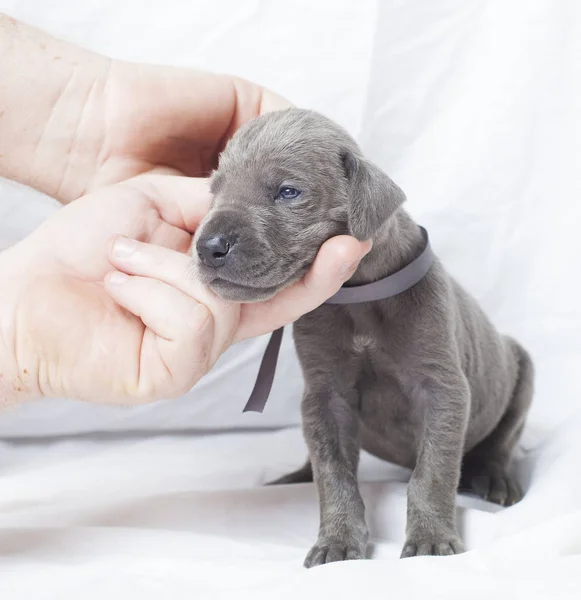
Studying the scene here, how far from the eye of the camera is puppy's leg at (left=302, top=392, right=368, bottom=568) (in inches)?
99.2

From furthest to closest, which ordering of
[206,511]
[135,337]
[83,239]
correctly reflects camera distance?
[206,511] → [83,239] → [135,337]

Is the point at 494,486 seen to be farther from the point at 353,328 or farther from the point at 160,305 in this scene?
the point at 160,305

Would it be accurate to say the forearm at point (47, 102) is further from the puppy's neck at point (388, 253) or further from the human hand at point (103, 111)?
the puppy's neck at point (388, 253)

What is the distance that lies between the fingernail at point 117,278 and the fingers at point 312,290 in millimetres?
318

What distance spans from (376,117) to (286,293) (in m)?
1.88

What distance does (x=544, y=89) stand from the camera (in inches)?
158

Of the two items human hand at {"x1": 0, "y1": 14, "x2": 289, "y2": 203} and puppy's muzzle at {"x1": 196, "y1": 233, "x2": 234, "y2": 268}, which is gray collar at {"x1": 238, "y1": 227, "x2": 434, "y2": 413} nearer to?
puppy's muzzle at {"x1": 196, "y1": 233, "x2": 234, "y2": 268}

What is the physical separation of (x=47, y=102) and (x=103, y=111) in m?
0.22

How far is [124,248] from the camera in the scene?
239 cm

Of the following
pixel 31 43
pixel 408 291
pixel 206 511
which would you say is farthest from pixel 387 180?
pixel 31 43

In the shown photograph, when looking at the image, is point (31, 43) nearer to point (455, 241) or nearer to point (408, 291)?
point (408, 291)

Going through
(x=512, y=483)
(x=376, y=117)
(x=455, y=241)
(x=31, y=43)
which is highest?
(x=31, y=43)

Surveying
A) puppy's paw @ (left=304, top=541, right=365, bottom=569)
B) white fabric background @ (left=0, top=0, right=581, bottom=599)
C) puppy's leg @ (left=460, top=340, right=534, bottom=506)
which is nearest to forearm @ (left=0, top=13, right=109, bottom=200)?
white fabric background @ (left=0, top=0, right=581, bottom=599)

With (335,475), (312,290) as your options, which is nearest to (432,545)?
(335,475)
